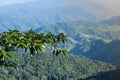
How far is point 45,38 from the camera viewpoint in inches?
616

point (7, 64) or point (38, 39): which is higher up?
point (38, 39)

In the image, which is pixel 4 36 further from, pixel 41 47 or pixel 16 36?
pixel 41 47

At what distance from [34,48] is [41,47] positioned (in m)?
0.36

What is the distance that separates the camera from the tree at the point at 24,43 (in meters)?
14.3

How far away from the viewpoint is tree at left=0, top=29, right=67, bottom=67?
46.9 ft

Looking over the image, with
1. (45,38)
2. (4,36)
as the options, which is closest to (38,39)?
(45,38)

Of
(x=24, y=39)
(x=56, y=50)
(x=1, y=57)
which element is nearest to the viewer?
(x=1, y=57)

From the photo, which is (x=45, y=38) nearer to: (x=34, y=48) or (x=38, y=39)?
(x=38, y=39)

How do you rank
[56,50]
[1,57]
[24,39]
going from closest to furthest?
[1,57], [24,39], [56,50]

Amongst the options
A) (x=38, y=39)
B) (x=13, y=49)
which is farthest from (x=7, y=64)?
(x=38, y=39)

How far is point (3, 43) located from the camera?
14.7 meters

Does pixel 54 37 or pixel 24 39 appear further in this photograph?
pixel 54 37

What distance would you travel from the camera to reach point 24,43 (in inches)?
571

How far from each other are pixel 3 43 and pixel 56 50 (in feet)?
8.02
